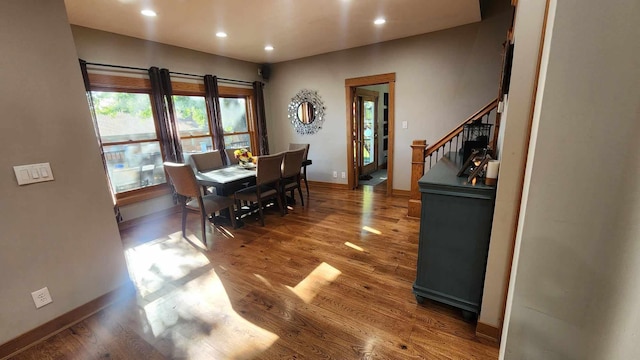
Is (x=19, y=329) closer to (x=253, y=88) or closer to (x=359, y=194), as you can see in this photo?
(x=359, y=194)

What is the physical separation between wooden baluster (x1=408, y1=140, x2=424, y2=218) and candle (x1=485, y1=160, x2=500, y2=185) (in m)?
1.92

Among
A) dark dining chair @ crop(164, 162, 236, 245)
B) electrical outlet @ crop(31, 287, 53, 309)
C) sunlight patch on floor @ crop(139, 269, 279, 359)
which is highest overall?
dark dining chair @ crop(164, 162, 236, 245)

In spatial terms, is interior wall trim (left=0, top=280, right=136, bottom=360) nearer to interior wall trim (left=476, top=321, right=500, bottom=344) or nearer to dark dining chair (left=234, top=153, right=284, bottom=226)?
dark dining chair (left=234, top=153, right=284, bottom=226)

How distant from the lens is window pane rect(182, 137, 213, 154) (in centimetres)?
441

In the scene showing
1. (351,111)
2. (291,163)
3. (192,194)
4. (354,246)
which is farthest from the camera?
(351,111)

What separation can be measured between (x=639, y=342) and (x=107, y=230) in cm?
288

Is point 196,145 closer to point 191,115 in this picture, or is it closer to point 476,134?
point 191,115

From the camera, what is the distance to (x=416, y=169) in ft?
11.5

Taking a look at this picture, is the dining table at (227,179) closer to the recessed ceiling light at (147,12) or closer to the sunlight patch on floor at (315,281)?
the sunlight patch on floor at (315,281)

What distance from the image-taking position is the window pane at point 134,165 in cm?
358

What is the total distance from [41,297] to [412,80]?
192 inches

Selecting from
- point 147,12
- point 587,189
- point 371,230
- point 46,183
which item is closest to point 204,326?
point 46,183

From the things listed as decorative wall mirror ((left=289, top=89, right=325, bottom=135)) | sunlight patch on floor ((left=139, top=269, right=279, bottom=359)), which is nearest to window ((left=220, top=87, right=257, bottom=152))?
decorative wall mirror ((left=289, top=89, right=325, bottom=135))

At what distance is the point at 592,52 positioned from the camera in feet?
2.52
